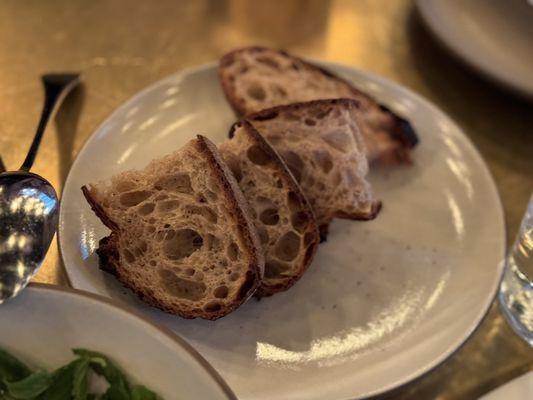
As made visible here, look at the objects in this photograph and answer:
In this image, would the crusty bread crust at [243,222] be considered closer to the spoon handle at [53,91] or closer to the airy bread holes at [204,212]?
the airy bread holes at [204,212]

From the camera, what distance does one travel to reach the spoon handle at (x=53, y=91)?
1.09 meters

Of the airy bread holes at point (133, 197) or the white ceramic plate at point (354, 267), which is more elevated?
the airy bread holes at point (133, 197)

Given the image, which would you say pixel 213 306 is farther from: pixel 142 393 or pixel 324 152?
pixel 324 152

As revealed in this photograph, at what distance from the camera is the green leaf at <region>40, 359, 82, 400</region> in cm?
62

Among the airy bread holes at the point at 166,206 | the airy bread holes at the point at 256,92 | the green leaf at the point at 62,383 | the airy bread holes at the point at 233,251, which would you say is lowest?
the airy bread holes at the point at 233,251

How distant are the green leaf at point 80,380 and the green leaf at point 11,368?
0.06m

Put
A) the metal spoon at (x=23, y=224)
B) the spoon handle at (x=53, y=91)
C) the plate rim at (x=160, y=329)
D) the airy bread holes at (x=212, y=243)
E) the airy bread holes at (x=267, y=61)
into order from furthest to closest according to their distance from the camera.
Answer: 1. the airy bread holes at (x=267, y=61)
2. the spoon handle at (x=53, y=91)
3. the airy bread holes at (x=212, y=243)
4. the metal spoon at (x=23, y=224)
5. the plate rim at (x=160, y=329)

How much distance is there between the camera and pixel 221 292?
2.73 feet

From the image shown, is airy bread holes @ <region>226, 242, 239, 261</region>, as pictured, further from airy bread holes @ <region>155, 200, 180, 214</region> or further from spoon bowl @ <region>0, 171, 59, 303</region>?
spoon bowl @ <region>0, 171, 59, 303</region>

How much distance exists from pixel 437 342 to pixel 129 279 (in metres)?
0.46

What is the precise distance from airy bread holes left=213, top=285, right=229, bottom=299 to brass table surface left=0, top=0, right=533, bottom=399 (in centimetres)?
40

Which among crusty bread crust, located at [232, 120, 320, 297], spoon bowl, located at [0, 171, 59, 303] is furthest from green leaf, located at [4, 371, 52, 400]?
crusty bread crust, located at [232, 120, 320, 297]

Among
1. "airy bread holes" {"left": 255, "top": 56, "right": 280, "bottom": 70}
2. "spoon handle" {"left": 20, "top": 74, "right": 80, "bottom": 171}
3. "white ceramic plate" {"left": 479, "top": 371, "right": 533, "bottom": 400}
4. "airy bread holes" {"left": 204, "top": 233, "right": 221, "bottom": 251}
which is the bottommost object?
"white ceramic plate" {"left": 479, "top": 371, "right": 533, "bottom": 400}

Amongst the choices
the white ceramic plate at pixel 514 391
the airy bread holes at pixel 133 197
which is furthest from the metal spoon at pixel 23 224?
the white ceramic plate at pixel 514 391
